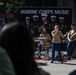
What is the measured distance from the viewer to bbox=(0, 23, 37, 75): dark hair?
2.31 metres

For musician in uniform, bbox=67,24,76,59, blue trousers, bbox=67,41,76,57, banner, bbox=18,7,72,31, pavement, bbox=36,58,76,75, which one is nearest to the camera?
pavement, bbox=36,58,76,75

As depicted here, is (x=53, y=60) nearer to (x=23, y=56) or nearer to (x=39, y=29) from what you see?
(x=39, y=29)

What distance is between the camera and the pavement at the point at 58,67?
44.4 ft

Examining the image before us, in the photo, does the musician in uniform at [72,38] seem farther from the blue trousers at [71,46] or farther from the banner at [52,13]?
the banner at [52,13]

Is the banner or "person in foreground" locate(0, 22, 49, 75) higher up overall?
"person in foreground" locate(0, 22, 49, 75)

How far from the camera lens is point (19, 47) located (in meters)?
2.33

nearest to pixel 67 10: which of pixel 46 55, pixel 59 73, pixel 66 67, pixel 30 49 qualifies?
pixel 46 55

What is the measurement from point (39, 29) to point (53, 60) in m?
4.81

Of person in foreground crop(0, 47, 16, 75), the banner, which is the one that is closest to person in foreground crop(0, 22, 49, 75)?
person in foreground crop(0, 47, 16, 75)

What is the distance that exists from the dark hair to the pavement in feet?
35.5

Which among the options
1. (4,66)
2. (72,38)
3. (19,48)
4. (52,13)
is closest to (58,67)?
(72,38)

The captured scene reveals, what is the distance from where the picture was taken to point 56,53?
1681 centimetres

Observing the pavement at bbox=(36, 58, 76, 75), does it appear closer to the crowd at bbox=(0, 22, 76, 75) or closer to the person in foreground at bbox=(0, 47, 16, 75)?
the crowd at bbox=(0, 22, 76, 75)

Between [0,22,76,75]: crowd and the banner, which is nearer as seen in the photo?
[0,22,76,75]: crowd
